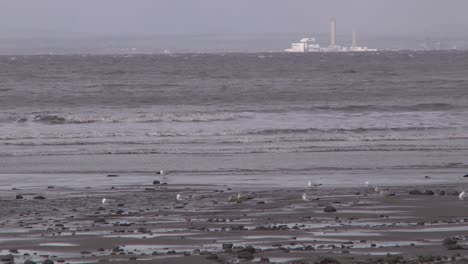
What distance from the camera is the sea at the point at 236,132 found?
1521 centimetres

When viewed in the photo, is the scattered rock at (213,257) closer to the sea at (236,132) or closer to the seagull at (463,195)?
the seagull at (463,195)

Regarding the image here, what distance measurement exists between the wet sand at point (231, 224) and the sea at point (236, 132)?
148cm

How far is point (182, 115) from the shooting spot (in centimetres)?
2816

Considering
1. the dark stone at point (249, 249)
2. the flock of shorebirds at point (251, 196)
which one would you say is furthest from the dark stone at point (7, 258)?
the flock of shorebirds at point (251, 196)

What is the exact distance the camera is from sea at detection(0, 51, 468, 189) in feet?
49.9

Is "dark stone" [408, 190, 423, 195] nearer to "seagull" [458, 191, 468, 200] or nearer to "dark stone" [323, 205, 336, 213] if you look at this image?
"seagull" [458, 191, 468, 200]

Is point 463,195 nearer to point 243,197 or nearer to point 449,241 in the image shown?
point 243,197

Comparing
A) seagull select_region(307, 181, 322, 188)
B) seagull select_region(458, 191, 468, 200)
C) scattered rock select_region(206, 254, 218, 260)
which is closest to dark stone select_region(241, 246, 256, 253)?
scattered rock select_region(206, 254, 218, 260)

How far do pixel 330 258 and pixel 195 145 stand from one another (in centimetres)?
1250

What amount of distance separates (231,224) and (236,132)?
13.1m

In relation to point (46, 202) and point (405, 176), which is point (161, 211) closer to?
point (46, 202)

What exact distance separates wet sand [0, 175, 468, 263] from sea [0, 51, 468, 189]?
4.85 feet

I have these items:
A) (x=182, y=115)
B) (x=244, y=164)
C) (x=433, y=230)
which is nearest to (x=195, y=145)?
(x=244, y=164)

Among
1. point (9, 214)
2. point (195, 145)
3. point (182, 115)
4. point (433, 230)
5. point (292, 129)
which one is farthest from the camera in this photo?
point (182, 115)
